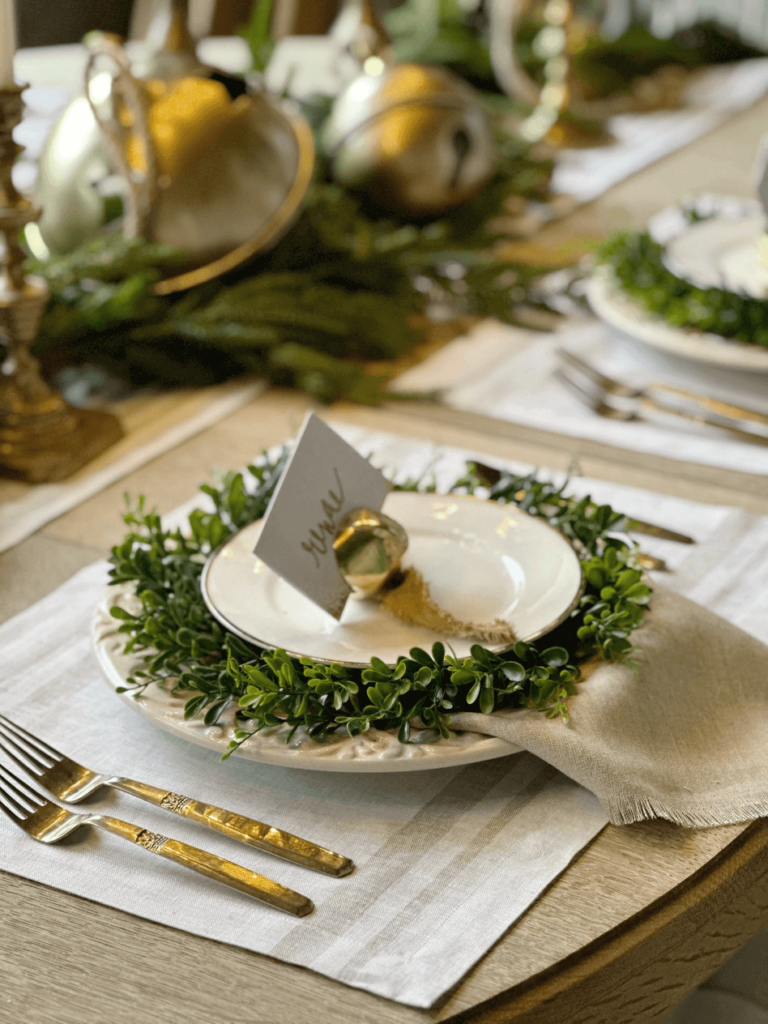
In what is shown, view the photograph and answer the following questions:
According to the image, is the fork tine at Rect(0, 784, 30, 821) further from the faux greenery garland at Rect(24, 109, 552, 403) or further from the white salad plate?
the faux greenery garland at Rect(24, 109, 552, 403)

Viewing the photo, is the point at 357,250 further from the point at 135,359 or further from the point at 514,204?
the point at 514,204

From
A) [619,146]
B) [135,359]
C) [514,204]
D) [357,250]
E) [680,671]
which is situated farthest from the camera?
[619,146]

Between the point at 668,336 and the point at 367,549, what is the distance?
51 centimetres

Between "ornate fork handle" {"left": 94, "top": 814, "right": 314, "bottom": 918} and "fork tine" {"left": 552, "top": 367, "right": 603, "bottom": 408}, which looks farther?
"fork tine" {"left": 552, "top": 367, "right": 603, "bottom": 408}

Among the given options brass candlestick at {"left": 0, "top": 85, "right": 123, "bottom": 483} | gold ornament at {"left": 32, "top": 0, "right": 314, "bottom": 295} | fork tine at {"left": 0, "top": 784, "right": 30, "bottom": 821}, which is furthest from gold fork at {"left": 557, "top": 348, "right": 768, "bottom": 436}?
fork tine at {"left": 0, "top": 784, "right": 30, "bottom": 821}

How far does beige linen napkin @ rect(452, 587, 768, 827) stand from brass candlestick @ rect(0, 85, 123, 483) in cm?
53

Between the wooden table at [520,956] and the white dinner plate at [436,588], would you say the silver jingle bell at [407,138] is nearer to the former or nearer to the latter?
the white dinner plate at [436,588]

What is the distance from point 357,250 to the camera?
3.87 feet

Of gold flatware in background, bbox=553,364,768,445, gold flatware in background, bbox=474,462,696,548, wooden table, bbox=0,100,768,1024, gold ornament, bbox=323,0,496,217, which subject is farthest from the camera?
gold ornament, bbox=323,0,496,217

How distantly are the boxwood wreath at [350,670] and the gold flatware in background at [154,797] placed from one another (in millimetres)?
36

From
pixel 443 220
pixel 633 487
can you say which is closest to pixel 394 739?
pixel 633 487

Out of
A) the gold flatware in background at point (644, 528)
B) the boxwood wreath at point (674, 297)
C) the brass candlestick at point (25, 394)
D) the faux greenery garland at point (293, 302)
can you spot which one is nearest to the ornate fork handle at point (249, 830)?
the gold flatware in background at point (644, 528)

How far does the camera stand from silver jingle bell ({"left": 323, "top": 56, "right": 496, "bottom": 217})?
1.25 m

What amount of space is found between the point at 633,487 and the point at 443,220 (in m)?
0.62
